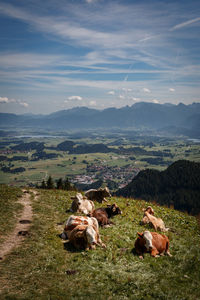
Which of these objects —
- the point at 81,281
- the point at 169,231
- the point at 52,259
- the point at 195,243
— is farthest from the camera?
the point at 169,231

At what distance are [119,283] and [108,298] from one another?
3.80 ft

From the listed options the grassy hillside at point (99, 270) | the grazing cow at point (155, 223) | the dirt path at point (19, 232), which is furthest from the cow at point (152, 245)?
the dirt path at point (19, 232)

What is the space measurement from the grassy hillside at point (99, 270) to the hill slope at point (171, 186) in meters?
94.3

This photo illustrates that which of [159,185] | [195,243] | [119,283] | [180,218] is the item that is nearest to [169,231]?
[195,243]

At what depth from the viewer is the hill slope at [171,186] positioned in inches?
4131

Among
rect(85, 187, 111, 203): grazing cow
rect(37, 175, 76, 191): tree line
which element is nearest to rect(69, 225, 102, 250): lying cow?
rect(85, 187, 111, 203): grazing cow

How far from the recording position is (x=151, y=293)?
8.61m

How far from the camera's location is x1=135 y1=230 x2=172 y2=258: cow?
1194cm

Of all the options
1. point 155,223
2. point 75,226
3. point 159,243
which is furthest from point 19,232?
point 155,223

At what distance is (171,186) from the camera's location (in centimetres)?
12100

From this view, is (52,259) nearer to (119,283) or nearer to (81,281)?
(81,281)

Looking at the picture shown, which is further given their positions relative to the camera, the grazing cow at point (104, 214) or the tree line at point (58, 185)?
the tree line at point (58, 185)

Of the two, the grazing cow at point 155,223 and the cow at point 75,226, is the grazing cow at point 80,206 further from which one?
the grazing cow at point 155,223

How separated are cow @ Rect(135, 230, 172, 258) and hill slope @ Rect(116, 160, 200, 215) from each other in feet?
310
